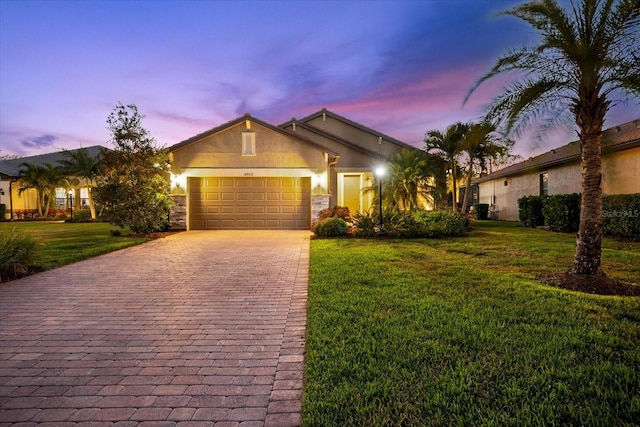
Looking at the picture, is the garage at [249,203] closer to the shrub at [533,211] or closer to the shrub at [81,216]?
the shrub at [533,211]

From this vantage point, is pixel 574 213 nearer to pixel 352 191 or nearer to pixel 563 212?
pixel 563 212

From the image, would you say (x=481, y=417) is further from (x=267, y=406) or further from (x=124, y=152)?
(x=124, y=152)

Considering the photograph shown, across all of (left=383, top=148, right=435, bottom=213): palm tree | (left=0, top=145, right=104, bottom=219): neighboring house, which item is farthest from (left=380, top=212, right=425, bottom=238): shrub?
(left=0, top=145, right=104, bottom=219): neighboring house

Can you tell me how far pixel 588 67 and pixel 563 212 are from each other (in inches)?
382

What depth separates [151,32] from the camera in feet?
45.5

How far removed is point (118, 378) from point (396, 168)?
14878 mm

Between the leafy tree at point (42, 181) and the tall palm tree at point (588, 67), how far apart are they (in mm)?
31351

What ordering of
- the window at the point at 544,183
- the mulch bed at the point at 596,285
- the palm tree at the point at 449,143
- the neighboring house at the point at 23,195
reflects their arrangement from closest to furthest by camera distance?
the mulch bed at the point at 596,285
the window at the point at 544,183
the palm tree at the point at 449,143
the neighboring house at the point at 23,195

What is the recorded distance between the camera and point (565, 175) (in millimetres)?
15398

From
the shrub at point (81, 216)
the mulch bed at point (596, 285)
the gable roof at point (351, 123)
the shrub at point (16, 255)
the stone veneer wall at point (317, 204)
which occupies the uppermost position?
the gable roof at point (351, 123)

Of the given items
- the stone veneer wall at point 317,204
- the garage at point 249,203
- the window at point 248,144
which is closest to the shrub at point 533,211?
the stone veneer wall at point 317,204

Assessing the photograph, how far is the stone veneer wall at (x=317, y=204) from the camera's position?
51.1ft

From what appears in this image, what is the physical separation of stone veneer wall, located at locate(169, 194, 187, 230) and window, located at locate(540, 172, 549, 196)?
60.2 feet

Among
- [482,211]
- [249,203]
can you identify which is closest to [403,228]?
[249,203]
